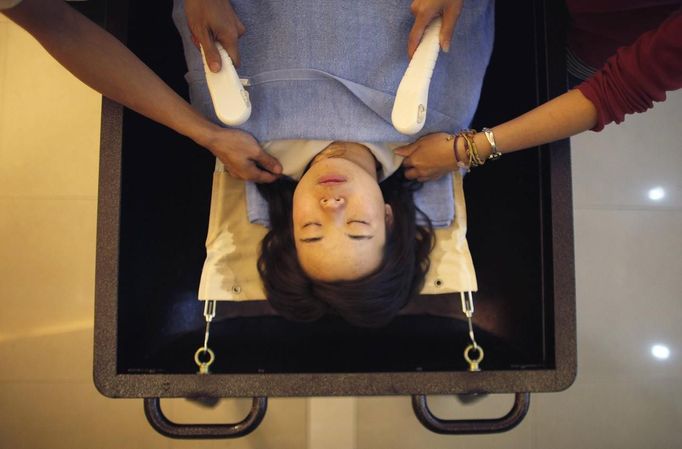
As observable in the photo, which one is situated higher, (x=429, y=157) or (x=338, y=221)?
(x=429, y=157)

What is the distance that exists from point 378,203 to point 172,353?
1.77 ft

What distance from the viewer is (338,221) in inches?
32.0

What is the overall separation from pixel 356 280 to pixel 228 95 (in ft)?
1.34

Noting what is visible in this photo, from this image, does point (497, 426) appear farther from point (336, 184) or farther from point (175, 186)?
Answer: point (175, 186)

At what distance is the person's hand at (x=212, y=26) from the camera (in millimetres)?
830

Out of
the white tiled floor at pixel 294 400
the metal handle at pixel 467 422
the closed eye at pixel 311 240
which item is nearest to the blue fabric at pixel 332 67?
the closed eye at pixel 311 240

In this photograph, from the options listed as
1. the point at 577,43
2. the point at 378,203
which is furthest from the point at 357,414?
the point at 577,43

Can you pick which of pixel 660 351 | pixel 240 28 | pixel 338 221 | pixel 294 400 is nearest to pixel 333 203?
pixel 338 221

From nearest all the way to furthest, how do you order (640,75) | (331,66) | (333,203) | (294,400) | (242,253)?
1. (640,75)
2. (333,203)
3. (331,66)
4. (242,253)
5. (294,400)

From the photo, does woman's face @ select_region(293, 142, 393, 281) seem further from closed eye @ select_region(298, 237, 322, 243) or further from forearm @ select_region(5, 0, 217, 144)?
forearm @ select_region(5, 0, 217, 144)

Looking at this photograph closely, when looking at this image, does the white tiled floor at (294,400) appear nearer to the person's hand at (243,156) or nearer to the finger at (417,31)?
the person's hand at (243,156)

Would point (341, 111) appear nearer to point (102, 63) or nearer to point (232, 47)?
point (232, 47)

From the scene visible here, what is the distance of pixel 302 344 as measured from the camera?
3.39ft

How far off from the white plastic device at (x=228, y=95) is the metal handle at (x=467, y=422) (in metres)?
0.60
